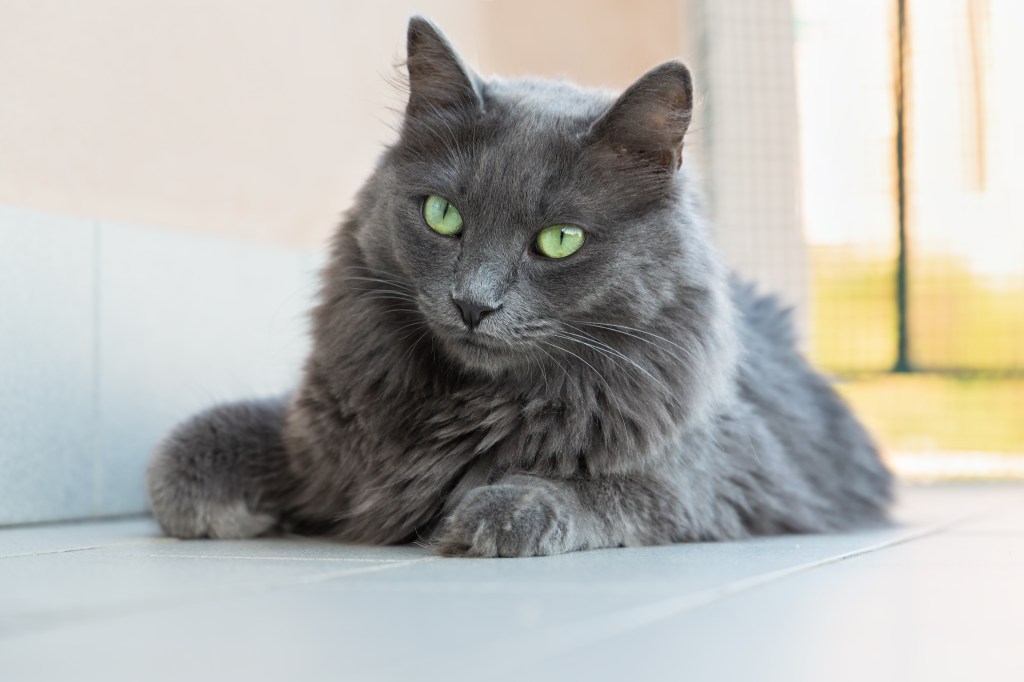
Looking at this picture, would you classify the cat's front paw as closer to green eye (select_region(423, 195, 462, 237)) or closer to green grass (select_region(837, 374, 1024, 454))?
green eye (select_region(423, 195, 462, 237))

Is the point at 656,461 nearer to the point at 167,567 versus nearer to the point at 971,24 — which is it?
the point at 167,567

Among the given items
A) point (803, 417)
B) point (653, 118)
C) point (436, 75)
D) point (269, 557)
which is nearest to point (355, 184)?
point (436, 75)

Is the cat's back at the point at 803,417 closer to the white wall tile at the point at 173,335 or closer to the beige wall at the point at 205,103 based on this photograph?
the beige wall at the point at 205,103

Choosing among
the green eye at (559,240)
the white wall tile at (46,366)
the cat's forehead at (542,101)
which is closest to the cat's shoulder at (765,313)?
the cat's forehead at (542,101)

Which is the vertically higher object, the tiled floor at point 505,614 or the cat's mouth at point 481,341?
the cat's mouth at point 481,341

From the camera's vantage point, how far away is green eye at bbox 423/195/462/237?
1913 millimetres

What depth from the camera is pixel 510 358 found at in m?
1.89

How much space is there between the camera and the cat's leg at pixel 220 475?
2084 millimetres

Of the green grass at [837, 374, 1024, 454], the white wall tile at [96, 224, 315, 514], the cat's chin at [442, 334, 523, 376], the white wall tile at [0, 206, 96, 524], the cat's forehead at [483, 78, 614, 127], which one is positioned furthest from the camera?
the green grass at [837, 374, 1024, 454]

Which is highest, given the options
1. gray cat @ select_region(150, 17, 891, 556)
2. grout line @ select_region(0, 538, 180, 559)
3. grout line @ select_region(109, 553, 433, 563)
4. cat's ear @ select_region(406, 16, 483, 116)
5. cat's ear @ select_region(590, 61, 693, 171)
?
cat's ear @ select_region(406, 16, 483, 116)

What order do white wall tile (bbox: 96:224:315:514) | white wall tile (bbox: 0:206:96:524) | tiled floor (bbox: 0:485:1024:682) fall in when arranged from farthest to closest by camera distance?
1. white wall tile (bbox: 96:224:315:514)
2. white wall tile (bbox: 0:206:96:524)
3. tiled floor (bbox: 0:485:1024:682)

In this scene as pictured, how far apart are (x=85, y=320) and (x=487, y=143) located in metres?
1.16

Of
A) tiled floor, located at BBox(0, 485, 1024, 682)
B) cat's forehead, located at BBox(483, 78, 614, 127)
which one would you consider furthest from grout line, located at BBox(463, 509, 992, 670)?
cat's forehead, located at BBox(483, 78, 614, 127)

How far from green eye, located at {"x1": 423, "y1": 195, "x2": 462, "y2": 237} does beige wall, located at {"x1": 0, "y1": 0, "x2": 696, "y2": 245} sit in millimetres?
489
